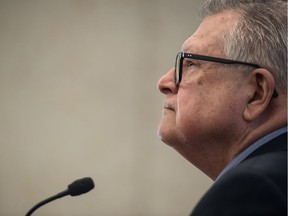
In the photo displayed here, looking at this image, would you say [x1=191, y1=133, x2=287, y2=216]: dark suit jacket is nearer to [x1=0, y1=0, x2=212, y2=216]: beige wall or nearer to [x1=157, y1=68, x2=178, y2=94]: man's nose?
[x1=157, y1=68, x2=178, y2=94]: man's nose

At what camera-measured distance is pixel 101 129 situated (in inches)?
79.3

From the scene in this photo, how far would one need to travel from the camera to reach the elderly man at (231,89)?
2.57 ft

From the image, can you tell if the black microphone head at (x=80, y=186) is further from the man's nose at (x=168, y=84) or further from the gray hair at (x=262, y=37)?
the gray hair at (x=262, y=37)

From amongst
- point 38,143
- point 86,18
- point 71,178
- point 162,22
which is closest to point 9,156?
point 38,143

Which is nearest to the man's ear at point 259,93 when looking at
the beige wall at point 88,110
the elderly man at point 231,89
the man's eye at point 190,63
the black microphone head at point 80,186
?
the elderly man at point 231,89

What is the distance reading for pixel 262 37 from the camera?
794 mm

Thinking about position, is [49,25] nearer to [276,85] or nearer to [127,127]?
[127,127]

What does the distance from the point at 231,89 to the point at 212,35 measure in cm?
13

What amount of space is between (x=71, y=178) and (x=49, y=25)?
2.64ft

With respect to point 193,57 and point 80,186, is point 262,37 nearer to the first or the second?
point 193,57

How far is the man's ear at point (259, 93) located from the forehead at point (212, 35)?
0.31ft

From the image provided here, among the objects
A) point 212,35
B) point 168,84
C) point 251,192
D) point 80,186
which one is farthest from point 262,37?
point 80,186

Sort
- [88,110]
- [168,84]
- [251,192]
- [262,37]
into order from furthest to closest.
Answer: [88,110]
[168,84]
[262,37]
[251,192]

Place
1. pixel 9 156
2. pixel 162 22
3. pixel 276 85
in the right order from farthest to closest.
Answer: pixel 162 22 → pixel 9 156 → pixel 276 85
